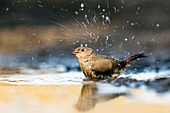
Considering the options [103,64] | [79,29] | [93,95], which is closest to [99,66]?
[103,64]

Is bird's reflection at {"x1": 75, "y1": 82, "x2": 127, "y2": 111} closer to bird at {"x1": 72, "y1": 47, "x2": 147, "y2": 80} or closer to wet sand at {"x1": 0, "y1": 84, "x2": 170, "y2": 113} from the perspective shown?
wet sand at {"x1": 0, "y1": 84, "x2": 170, "y2": 113}

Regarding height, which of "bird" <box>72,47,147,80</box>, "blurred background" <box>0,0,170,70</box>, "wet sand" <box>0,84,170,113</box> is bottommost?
"wet sand" <box>0,84,170,113</box>

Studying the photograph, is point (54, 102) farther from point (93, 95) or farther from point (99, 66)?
point (99, 66)

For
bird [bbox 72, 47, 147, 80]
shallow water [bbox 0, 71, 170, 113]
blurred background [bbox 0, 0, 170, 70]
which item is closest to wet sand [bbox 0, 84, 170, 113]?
shallow water [bbox 0, 71, 170, 113]

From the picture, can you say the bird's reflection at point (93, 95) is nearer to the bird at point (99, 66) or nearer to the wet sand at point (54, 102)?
the wet sand at point (54, 102)

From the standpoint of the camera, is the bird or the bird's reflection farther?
the bird

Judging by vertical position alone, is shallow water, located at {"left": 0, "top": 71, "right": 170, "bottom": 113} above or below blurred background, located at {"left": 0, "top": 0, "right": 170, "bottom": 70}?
below

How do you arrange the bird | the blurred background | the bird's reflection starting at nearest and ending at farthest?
the bird's reflection
the bird
the blurred background

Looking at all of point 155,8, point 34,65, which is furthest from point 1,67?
point 155,8

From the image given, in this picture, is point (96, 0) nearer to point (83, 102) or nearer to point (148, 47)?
point (148, 47)
